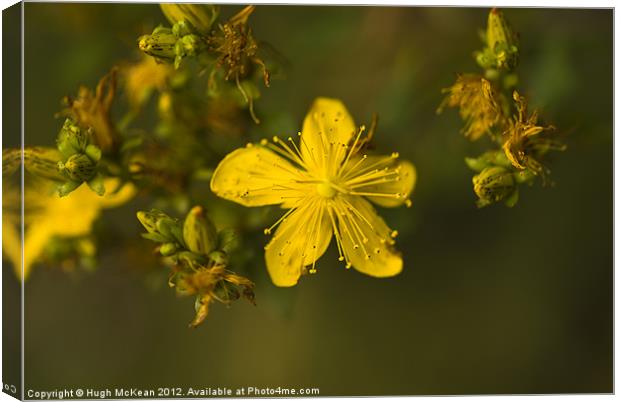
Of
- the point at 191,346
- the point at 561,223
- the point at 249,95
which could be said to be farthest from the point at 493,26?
the point at 191,346

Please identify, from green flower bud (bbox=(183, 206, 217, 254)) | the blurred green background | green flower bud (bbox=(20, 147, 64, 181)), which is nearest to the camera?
green flower bud (bbox=(183, 206, 217, 254))

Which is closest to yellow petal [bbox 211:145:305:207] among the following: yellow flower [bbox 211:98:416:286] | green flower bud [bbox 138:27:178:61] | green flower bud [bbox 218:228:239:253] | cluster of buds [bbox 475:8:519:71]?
yellow flower [bbox 211:98:416:286]

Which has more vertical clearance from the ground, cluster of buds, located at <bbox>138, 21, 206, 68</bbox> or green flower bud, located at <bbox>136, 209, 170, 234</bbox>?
cluster of buds, located at <bbox>138, 21, 206, 68</bbox>

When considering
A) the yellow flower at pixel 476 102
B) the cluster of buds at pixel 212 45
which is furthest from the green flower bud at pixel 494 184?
the cluster of buds at pixel 212 45

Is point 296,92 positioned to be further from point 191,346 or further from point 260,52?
point 191,346

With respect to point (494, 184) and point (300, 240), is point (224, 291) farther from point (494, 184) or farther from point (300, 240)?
point (494, 184)

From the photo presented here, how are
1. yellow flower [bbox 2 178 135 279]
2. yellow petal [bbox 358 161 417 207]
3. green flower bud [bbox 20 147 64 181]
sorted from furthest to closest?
yellow flower [bbox 2 178 135 279] < yellow petal [bbox 358 161 417 207] < green flower bud [bbox 20 147 64 181]

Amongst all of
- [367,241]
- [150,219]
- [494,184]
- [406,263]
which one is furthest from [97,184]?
[406,263]

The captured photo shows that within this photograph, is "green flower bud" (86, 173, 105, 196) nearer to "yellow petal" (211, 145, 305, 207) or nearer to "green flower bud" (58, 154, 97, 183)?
"green flower bud" (58, 154, 97, 183)
